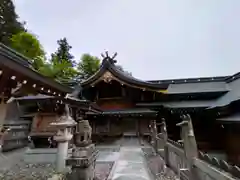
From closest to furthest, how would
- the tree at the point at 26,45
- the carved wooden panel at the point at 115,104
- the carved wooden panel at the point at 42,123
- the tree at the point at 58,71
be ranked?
1. the carved wooden panel at the point at 42,123
2. the carved wooden panel at the point at 115,104
3. the tree at the point at 26,45
4. the tree at the point at 58,71

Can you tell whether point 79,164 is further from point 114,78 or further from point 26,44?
point 26,44

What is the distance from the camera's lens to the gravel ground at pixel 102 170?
15.5 ft

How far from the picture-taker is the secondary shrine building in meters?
8.82

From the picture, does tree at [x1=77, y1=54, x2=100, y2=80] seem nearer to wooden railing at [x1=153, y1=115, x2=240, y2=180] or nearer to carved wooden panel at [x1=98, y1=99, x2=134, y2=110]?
carved wooden panel at [x1=98, y1=99, x2=134, y2=110]

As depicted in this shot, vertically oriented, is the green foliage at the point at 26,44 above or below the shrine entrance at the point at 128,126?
above

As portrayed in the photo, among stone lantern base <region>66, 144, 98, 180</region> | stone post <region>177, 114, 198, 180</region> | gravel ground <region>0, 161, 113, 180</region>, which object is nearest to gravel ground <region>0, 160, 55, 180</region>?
gravel ground <region>0, 161, 113, 180</region>

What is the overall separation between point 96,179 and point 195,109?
275 inches

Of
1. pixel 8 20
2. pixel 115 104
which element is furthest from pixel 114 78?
pixel 8 20

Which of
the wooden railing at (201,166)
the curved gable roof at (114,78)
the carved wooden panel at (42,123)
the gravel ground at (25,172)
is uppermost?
the curved gable roof at (114,78)

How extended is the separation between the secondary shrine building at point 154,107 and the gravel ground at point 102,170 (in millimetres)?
4116

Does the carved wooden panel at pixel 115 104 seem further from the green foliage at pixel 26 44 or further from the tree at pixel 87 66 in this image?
the tree at pixel 87 66

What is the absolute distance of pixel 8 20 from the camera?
797 inches

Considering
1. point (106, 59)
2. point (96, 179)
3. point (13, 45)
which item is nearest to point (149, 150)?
point (96, 179)

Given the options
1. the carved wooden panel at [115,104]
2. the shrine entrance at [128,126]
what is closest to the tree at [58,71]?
the carved wooden panel at [115,104]
